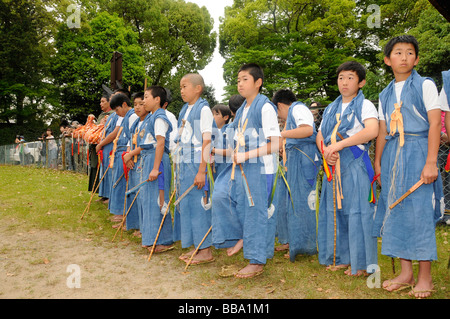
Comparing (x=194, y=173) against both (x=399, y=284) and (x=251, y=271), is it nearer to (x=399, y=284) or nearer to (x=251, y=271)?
(x=251, y=271)

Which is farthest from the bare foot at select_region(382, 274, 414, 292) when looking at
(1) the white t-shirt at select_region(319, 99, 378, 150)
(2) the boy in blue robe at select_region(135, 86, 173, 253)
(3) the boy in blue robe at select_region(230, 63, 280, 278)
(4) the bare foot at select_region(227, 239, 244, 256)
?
(2) the boy in blue robe at select_region(135, 86, 173, 253)

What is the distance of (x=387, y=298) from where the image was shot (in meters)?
3.24

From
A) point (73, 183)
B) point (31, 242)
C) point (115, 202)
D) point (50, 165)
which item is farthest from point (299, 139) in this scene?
point (50, 165)

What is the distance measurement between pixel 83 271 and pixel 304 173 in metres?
2.78

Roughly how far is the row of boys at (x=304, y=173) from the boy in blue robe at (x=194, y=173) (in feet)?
0.04

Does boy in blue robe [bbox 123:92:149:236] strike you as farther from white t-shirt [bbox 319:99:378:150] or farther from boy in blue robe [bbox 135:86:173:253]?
white t-shirt [bbox 319:99:378:150]

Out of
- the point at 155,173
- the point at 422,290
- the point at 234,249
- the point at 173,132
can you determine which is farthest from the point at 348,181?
the point at 155,173

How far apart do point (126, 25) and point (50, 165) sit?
1959 centimetres

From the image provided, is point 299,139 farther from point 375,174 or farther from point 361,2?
point 361,2

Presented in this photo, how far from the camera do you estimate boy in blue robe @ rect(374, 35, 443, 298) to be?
322cm

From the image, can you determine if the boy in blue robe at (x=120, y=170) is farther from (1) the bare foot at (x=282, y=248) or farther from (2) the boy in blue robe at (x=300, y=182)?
(2) the boy in blue robe at (x=300, y=182)

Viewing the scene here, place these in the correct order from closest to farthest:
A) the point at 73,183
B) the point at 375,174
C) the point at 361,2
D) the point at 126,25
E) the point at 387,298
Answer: the point at 387,298, the point at 375,174, the point at 73,183, the point at 361,2, the point at 126,25

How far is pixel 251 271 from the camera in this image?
3.86 metres

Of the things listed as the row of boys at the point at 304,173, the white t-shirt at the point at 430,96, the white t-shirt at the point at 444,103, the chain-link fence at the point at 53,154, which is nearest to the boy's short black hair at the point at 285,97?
the row of boys at the point at 304,173
